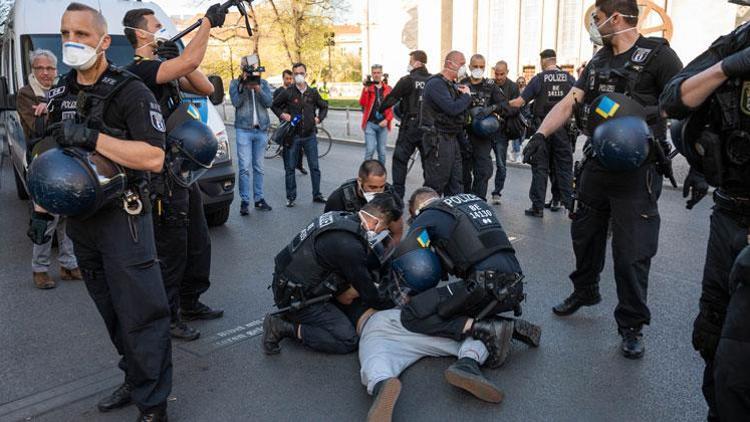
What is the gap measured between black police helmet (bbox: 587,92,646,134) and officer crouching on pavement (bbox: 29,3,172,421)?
2381 millimetres

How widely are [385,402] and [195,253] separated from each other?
2.02 m

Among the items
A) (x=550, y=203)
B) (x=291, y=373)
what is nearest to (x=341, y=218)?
(x=291, y=373)

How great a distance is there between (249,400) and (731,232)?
252cm

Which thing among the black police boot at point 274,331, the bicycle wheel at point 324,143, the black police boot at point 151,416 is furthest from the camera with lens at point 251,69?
the black police boot at point 151,416

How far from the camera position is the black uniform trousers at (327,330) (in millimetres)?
4059

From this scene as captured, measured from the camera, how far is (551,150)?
7.94m

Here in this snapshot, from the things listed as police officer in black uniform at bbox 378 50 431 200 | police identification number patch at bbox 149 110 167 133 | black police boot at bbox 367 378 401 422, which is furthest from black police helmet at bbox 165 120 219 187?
police officer in black uniform at bbox 378 50 431 200

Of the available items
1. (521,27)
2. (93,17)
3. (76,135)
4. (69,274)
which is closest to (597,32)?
(93,17)

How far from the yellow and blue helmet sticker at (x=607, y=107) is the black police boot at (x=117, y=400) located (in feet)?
9.82

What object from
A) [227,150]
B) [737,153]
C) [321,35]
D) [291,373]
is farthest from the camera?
[321,35]

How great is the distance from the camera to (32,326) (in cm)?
479

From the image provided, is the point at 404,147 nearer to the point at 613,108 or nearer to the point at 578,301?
the point at 578,301

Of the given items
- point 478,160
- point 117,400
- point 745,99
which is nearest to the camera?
point 745,99

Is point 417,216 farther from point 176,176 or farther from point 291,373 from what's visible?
point 176,176
